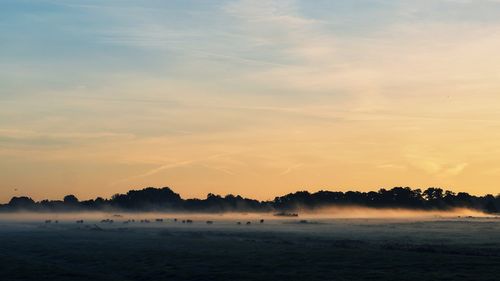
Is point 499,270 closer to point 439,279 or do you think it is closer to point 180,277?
point 439,279

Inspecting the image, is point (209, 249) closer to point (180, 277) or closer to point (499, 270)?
point (180, 277)

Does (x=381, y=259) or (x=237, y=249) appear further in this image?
(x=237, y=249)

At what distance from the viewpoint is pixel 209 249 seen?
89.8m

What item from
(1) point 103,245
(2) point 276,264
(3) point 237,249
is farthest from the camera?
(1) point 103,245

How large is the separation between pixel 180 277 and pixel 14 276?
15339 millimetres

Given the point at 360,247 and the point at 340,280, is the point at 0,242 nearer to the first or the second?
the point at 360,247

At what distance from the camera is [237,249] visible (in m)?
88.9

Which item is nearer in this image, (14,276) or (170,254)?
(14,276)

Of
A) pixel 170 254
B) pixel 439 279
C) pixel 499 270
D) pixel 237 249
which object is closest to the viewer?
pixel 439 279

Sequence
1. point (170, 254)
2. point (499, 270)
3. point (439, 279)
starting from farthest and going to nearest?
point (170, 254)
point (499, 270)
point (439, 279)

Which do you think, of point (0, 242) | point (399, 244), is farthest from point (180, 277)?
point (0, 242)

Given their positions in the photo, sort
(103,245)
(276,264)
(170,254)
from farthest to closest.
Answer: (103,245) → (170,254) → (276,264)

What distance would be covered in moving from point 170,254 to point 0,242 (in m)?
42.2

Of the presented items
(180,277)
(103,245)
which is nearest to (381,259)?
(180,277)
